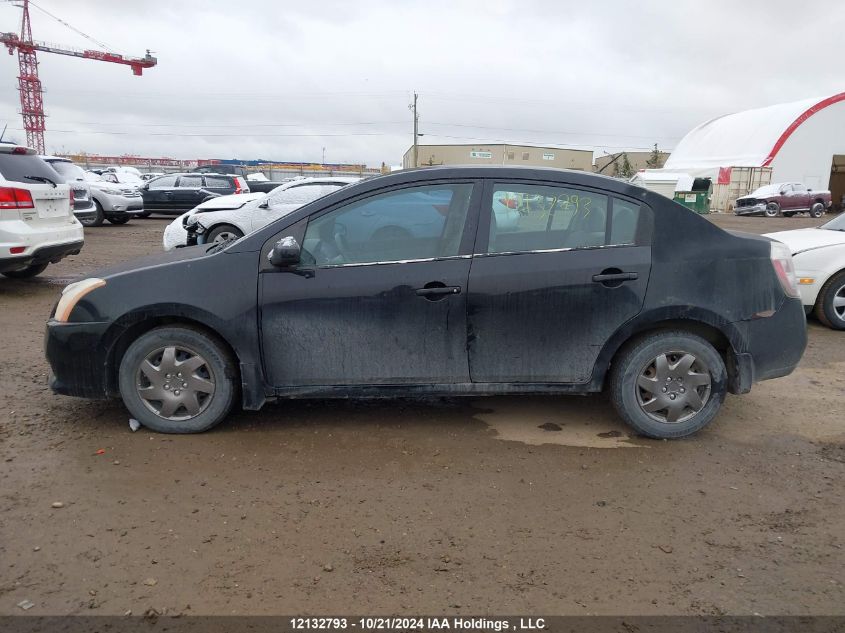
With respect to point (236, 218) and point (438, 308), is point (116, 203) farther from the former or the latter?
point (438, 308)

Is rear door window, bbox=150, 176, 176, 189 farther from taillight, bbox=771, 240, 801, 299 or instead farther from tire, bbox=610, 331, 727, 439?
taillight, bbox=771, 240, 801, 299

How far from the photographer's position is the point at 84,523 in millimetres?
3004

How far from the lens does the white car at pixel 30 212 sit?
7.39 metres

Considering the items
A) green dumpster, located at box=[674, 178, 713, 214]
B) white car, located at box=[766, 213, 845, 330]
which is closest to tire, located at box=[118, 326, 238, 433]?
white car, located at box=[766, 213, 845, 330]

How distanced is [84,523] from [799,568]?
3.21 meters

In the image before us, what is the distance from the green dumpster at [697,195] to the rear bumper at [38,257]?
103 feet

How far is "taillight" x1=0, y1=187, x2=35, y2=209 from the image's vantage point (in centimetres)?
736

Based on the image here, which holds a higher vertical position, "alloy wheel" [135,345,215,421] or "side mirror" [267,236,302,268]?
"side mirror" [267,236,302,268]

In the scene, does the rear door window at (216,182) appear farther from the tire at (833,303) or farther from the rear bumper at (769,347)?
the rear bumper at (769,347)

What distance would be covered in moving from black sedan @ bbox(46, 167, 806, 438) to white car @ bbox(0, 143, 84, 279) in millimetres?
4324

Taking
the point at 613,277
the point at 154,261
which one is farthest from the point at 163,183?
the point at 613,277

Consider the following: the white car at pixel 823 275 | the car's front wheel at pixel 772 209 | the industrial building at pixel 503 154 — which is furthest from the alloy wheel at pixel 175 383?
the industrial building at pixel 503 154

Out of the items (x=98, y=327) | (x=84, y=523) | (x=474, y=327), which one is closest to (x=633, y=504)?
(x=474, y=327)

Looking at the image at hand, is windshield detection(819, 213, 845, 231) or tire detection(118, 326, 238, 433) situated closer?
tire detection(118, 326, 238, 433)
